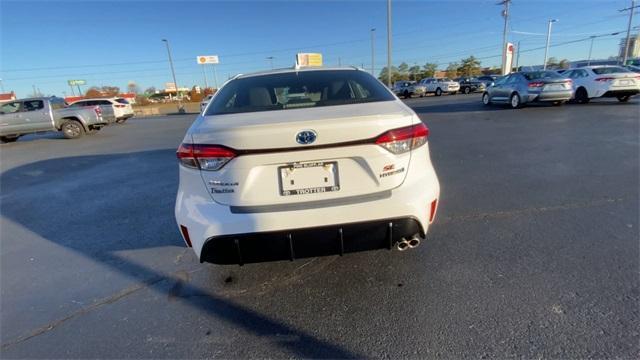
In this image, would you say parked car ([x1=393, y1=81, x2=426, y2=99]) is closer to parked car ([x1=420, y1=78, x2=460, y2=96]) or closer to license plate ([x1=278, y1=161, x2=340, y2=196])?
parked car ([x1=420, y1=78, x2=460, y2=96])

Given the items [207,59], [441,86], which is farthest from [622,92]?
[207,59]

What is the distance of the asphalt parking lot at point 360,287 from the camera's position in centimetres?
197

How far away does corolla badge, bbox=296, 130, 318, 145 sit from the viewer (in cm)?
194

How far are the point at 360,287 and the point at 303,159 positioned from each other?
45.6 inches

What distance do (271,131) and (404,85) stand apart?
112ft

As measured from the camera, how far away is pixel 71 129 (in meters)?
13.2

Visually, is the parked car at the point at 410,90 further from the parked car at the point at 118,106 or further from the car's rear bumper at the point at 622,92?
the parked car at the point at 118,106

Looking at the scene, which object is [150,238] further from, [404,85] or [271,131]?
[404,85]

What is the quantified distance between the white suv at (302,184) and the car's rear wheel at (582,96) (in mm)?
15154

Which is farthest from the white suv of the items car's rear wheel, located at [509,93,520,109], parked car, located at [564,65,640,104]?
parked car, located at [564,65,640,104]

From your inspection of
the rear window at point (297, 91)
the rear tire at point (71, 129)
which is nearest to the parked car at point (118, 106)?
the rear tire at point (71, 129)

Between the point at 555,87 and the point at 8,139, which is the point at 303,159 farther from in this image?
the point at 8,139

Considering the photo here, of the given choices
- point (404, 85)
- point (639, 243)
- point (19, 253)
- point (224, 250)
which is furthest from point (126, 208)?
point (404, 85)

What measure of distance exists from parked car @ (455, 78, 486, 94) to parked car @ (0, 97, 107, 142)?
30774 mm
